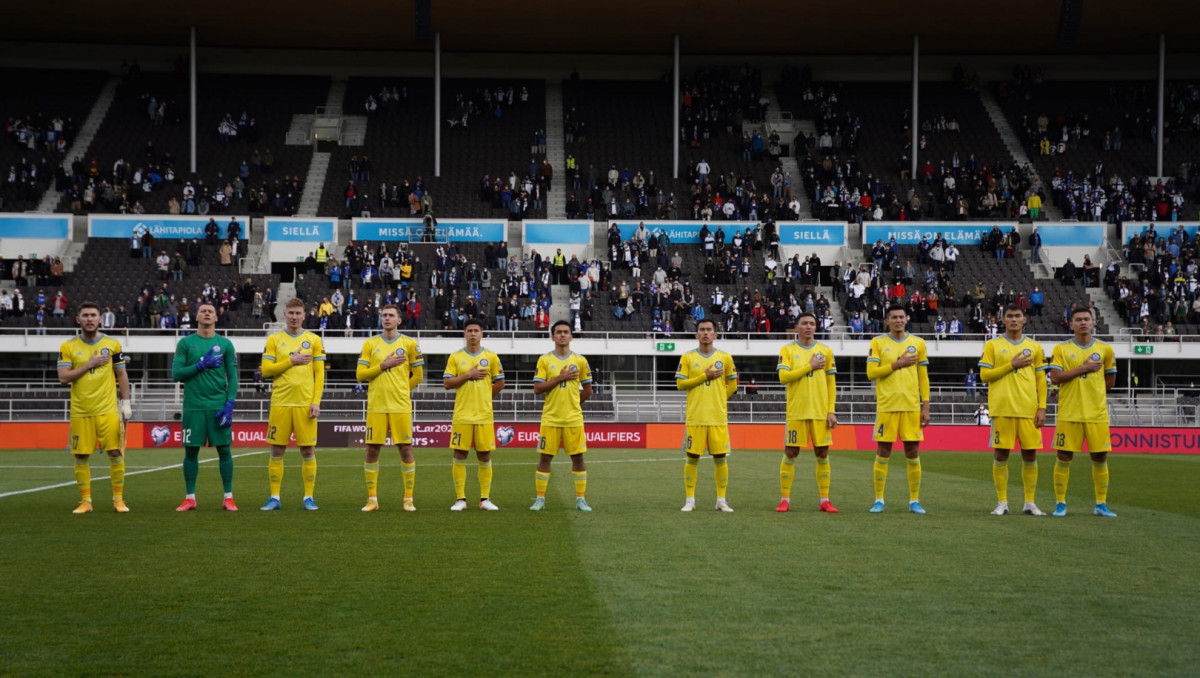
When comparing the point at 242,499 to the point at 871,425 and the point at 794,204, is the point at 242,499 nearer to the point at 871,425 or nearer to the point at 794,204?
the point at 871,425

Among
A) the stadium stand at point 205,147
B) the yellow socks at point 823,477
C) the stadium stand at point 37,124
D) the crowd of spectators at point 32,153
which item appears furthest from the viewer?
the stadium stand at point 205,147

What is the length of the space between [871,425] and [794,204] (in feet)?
43.8

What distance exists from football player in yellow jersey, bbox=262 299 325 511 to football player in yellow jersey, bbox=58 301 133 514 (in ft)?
5.16

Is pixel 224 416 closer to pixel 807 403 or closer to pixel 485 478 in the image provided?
pixel 485 478

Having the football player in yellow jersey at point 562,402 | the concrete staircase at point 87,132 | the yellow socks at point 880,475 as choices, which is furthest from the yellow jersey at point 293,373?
the concrete staircase at point 87,132

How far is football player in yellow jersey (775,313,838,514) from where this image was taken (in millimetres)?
13445

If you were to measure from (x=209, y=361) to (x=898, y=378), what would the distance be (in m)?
7.96

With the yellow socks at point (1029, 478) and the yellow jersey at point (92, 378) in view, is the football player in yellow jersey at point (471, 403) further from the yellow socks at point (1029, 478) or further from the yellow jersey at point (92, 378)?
the yellow socks at point (1029, 478)

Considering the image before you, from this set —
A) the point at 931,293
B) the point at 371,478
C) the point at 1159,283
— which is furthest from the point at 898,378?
the point at 1159,283

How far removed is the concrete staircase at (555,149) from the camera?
1897 inches

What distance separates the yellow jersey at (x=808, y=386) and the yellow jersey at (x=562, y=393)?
2.42 metres

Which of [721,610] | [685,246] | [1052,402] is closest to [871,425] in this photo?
[1052,402]

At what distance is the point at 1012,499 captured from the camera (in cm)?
1559

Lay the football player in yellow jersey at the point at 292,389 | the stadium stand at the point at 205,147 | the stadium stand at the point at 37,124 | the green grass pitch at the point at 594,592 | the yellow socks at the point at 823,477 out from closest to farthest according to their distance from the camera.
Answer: the green grass pitch at the point at 594,592, the football player in yellow jersey at the point at 292,389, the yellow socks at the point at 823,477, the stadium stand at the point at 37,124, the stadium stand at the point at 205,147
